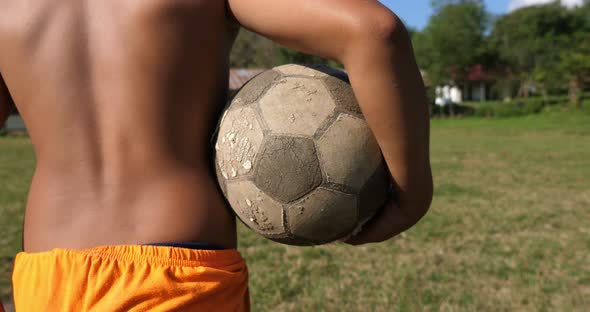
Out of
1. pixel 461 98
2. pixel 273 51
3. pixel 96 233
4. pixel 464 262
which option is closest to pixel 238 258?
pixel 96 233

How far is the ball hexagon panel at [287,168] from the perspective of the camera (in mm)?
1322

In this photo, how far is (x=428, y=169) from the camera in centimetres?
128

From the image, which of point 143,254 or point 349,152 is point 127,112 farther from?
point 349,152

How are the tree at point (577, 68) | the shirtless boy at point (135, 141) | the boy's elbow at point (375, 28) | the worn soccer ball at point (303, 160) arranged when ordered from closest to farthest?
1. the boy's elbow at point (375, 28)
2. the shirtless boy at point (135, 141)
3. the worn soccer ball at point (303, 160)
4. the tree at point (577, 68)

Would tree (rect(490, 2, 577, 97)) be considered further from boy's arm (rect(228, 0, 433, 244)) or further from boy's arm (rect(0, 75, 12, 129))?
boy's arm (rect(0, 75, 12, 129))

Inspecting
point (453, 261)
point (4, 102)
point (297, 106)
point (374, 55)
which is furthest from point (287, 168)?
point (453, 261)

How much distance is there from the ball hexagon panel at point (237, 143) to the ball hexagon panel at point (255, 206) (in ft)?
0.11

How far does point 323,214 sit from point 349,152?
165mm

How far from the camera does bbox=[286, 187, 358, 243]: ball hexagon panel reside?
1.32 meters

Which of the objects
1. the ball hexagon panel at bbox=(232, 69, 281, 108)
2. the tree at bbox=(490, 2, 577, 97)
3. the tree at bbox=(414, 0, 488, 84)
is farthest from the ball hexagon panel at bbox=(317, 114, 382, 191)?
the tree at bbox=(490, 2, 577, 97)

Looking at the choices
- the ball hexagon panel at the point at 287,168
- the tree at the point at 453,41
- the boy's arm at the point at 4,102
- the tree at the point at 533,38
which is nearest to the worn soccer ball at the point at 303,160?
the ball hexagon panel at the point at 287,168

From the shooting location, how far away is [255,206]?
138 cm

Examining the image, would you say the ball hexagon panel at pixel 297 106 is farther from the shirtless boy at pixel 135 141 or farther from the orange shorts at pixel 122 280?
the orange shorts at pixel 122 280

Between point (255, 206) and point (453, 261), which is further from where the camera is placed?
point (453, 261)
